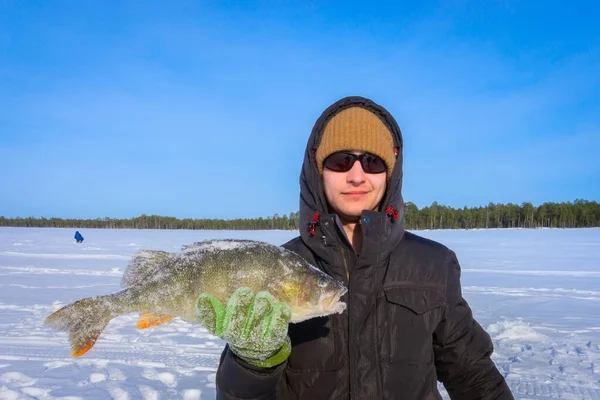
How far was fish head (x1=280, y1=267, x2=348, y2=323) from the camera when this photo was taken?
7.00ft

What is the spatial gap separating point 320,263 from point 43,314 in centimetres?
718

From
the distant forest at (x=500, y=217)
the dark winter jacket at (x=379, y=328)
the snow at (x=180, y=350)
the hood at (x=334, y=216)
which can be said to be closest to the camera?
the dark winter jacket at (x=379, y=328)

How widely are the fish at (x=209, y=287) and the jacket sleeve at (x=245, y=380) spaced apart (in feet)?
0.96

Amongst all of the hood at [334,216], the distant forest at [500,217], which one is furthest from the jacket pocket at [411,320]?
the distant forest at [500,217]

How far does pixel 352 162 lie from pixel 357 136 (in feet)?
0.49

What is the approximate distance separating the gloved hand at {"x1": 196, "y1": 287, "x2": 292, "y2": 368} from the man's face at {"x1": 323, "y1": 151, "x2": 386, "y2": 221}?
0.66 meters

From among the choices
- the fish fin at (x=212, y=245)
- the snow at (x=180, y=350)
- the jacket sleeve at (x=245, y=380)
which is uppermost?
the fish fin at (x=212, y=245)

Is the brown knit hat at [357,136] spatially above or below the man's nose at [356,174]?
above

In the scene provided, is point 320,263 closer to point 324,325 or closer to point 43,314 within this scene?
point 324,325

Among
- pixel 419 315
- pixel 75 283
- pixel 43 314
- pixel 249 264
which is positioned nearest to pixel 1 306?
pixel 43 314

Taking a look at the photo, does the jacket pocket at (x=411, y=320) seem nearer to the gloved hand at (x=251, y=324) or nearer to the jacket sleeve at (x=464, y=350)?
the jacket sleeve at (x=464, y=350)

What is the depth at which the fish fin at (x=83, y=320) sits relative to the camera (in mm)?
2416

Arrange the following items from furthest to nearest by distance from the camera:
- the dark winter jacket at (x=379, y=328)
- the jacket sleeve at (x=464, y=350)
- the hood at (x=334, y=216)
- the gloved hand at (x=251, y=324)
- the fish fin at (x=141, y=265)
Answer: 1. the fish fin at (x=141, y=265)
2. the jacket sleeve at (x=464, y=350)
3. the hood at (x=334, y=216)
4. the dark winter jacket at (x=379, y=328)
5. the gloved hand at (x=251, y=324)

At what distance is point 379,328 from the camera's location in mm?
2203
